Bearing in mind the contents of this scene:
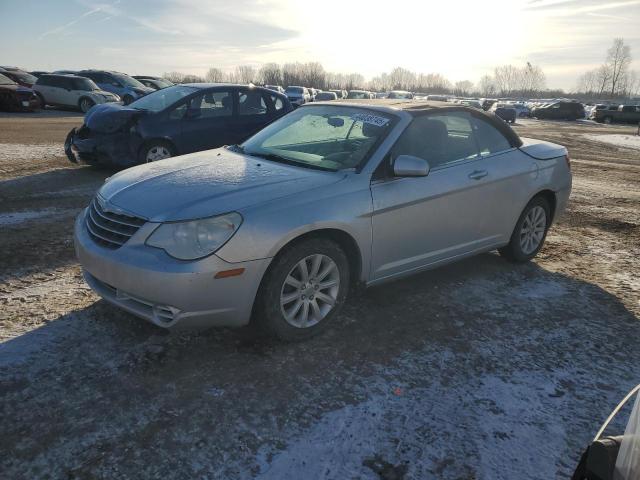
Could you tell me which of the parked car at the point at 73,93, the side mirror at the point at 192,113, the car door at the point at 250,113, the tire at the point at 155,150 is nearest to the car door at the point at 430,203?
the car door at the point at 250,113

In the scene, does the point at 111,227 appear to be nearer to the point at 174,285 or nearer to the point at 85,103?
the point at 174,285

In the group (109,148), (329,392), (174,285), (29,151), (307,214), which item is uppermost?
(307,214)

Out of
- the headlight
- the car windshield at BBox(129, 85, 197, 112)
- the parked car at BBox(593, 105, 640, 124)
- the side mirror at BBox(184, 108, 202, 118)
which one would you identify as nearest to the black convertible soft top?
the headlight

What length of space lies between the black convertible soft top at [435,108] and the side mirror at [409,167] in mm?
648

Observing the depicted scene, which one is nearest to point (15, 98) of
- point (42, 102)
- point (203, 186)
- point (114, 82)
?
point (42, 102)

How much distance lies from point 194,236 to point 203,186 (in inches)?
20.0

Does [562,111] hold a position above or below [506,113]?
below

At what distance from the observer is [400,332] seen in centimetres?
373

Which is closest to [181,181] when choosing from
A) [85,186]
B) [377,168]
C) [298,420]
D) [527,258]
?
[377,168]

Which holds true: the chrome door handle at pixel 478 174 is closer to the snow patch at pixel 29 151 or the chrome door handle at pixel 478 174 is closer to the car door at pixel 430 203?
the car door at pixel 430 203

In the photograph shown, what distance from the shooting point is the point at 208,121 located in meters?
8.73

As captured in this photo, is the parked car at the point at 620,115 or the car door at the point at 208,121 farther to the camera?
the parked car at the point at 620,115

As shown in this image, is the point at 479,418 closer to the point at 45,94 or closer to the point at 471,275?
the point at 471,275

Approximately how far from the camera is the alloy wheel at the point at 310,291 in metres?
3.37
